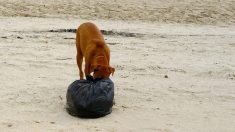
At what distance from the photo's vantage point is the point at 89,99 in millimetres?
6473

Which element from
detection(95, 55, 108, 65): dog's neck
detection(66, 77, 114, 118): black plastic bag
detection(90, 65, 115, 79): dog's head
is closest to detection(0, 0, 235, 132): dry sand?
detection(66, 77, 114, 118): black plastic bag

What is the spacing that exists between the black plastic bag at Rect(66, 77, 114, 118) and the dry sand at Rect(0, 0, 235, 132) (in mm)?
105

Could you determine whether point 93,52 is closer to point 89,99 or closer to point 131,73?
point 89,99

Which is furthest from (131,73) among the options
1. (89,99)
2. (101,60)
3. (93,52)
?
(89,99)

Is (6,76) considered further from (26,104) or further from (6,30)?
(6,30)

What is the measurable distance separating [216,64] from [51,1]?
9.97 metres

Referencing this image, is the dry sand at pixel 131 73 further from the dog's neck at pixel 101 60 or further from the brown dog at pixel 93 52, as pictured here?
the dog's neck at pixel 101 60

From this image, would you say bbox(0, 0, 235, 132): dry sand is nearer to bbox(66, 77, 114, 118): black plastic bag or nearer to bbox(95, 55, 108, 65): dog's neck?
bbox(66, 77, 114, 118): black plastic bag

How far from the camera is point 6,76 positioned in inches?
325

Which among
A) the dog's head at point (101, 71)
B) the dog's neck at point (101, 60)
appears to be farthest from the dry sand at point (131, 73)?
the dog's neck at point (101, 60)

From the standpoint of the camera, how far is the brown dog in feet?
22.6

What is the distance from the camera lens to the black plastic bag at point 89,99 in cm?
648

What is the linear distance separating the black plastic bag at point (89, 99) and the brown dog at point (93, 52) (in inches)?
9.9

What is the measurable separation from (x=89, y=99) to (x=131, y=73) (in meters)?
2.60
